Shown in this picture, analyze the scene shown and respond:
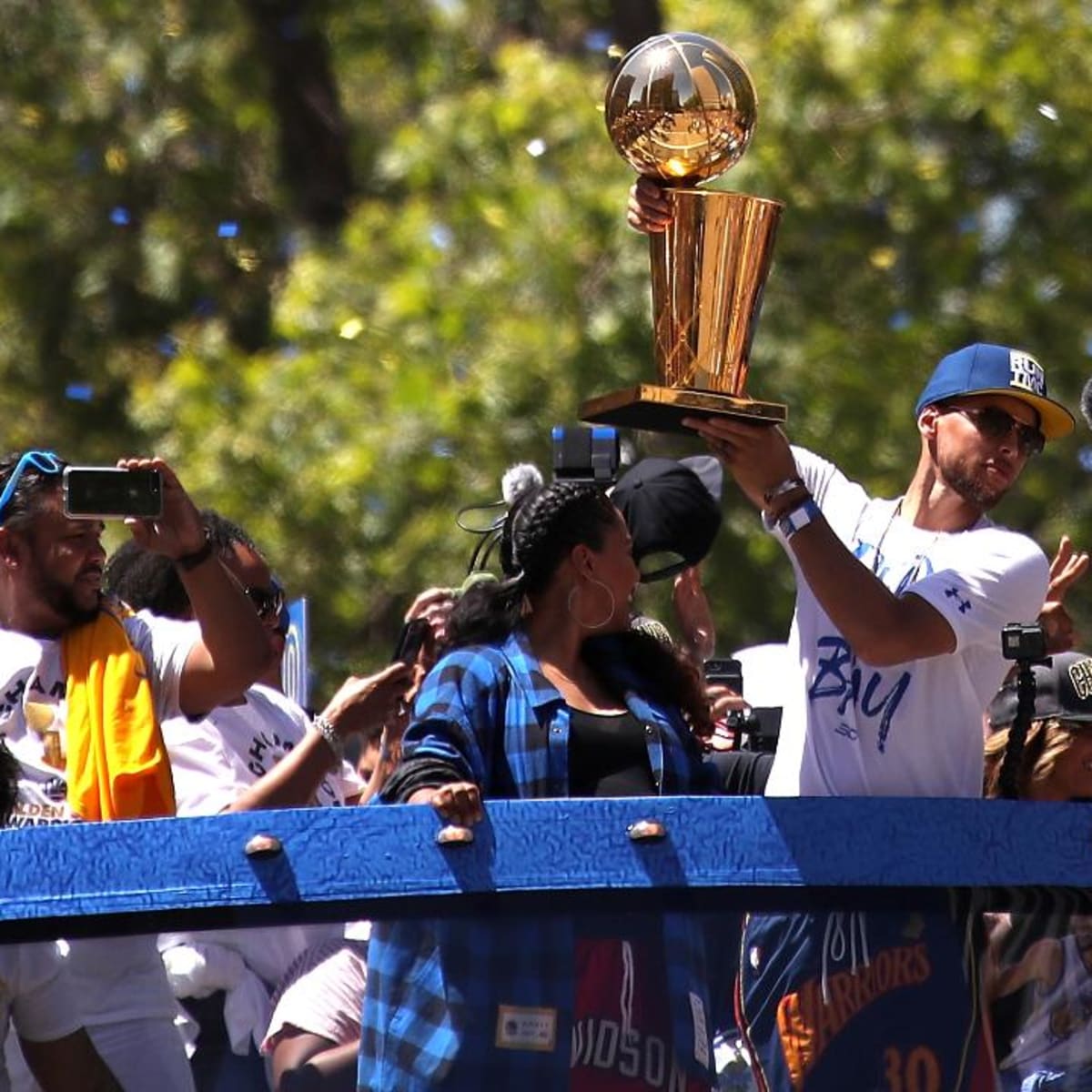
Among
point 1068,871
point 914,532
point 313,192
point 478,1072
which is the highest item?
point 313,192

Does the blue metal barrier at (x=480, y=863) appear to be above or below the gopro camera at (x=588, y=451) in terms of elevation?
below

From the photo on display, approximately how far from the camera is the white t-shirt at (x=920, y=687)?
14.0 feet

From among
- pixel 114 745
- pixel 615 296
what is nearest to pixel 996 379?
pixel 114 745

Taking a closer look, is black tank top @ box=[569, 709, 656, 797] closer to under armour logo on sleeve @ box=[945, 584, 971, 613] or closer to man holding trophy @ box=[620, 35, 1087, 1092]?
man holding trophy @ box=[620, 35, 1087, 1092]

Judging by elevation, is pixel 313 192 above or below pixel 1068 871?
above

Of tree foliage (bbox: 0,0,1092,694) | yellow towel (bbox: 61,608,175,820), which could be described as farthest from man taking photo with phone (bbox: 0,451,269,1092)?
tree foliage (bbox: 0,0,1092,694)

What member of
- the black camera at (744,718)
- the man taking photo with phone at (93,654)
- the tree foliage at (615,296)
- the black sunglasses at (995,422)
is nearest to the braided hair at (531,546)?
the man taking photo with phone at (93,654)

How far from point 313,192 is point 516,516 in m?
10.9

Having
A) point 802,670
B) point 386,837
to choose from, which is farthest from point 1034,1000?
point 802,670

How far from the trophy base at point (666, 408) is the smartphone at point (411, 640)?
1.41 meters

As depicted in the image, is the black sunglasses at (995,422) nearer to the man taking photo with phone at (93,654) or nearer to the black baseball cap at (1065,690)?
the black baseball cap at (1065,690)

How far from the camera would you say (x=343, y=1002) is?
315cm

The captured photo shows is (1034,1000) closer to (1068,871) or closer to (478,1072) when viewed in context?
(1068,871)

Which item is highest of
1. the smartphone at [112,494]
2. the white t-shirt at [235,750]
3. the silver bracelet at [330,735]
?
the smartphone at [112,494]
